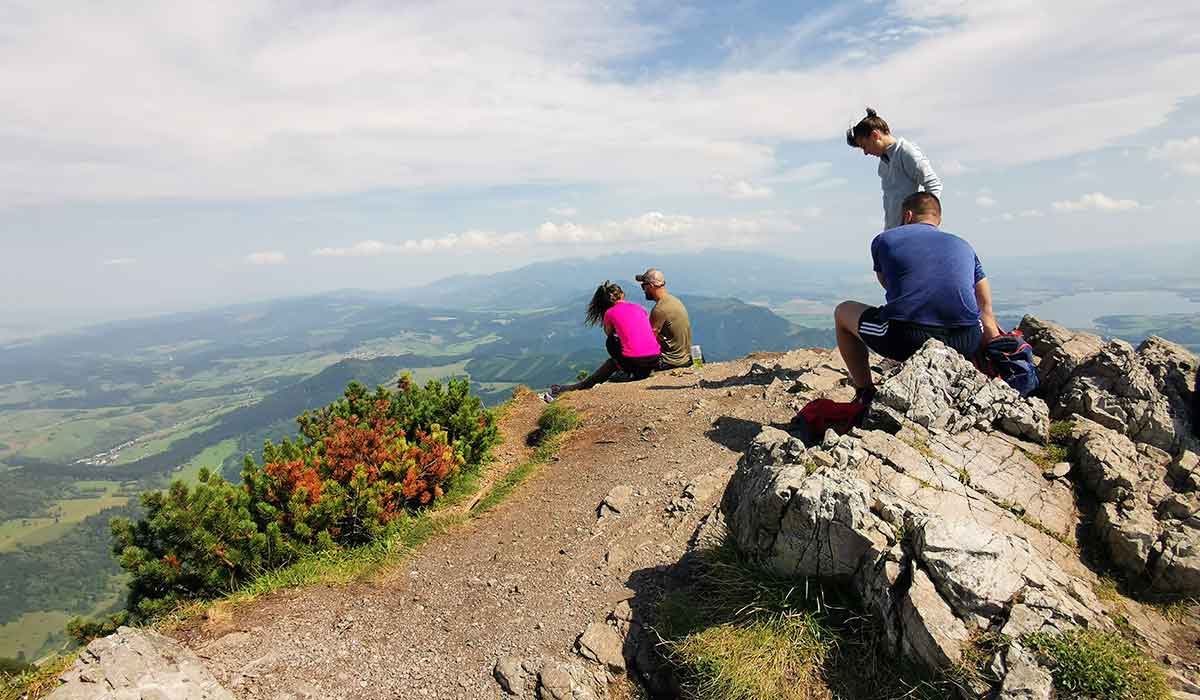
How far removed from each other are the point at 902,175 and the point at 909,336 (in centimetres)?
345

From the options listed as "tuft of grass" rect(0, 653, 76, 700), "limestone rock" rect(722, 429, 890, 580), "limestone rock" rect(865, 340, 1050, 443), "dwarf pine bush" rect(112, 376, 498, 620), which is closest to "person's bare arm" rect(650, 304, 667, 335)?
"dwarf pine bush" rect(112, 376, 498, 620)

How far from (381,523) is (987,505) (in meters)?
8.18

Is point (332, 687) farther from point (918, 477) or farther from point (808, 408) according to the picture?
point (808, 408)

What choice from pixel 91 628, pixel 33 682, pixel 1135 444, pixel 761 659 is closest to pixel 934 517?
pixel 761 659

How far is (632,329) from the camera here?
571 inches

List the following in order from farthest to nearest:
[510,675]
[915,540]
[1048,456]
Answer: [1048,456] < [510,675] < [915,540]

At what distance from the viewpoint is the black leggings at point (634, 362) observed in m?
14.9

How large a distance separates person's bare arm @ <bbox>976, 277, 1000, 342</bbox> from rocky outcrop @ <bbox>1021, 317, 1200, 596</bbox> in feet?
4.12

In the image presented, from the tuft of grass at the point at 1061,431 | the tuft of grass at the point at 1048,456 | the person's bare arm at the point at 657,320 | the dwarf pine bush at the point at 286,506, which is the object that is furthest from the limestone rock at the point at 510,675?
the person's bare arm at the point at 657,320

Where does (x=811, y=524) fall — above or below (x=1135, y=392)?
below

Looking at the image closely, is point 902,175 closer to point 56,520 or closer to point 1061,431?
point 1061,431

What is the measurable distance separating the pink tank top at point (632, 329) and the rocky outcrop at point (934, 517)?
26.7 ft

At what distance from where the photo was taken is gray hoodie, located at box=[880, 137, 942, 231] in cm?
843

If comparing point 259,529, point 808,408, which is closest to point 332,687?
point 259,529
